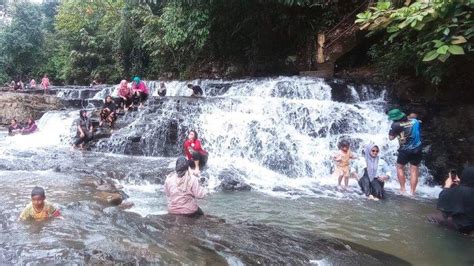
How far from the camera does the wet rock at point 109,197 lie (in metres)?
6.55

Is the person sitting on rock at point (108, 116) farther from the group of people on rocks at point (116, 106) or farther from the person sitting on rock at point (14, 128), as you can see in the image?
the person sitting on rock at point (14, 128)

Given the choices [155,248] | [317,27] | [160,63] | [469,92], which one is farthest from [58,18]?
[155,248]

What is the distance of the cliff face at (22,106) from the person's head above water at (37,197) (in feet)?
43.6

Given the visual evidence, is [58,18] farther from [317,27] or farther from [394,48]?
[394,48]

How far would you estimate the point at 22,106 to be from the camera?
17.1 metres

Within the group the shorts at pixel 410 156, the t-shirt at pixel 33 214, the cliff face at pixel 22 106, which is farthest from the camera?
the cliff face at pixel 22 106

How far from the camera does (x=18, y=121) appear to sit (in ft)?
54.7

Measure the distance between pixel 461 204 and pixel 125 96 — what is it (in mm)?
10734

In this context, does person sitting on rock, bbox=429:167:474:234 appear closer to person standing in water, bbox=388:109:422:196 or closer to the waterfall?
person standing in water, bbox=388:109:422:196

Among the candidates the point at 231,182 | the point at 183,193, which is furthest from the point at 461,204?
the point at 231,182

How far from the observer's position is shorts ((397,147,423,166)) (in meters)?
8.01

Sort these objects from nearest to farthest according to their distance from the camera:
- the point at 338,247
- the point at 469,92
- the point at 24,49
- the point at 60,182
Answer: the point at 338,247, the point at 60,182, the point at 469,92, the point at 24,49

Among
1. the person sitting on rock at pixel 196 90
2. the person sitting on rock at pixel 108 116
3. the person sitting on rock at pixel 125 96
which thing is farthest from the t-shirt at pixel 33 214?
the person sitting on rock at pixel 196 90

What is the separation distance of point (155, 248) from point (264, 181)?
493 centimetres
